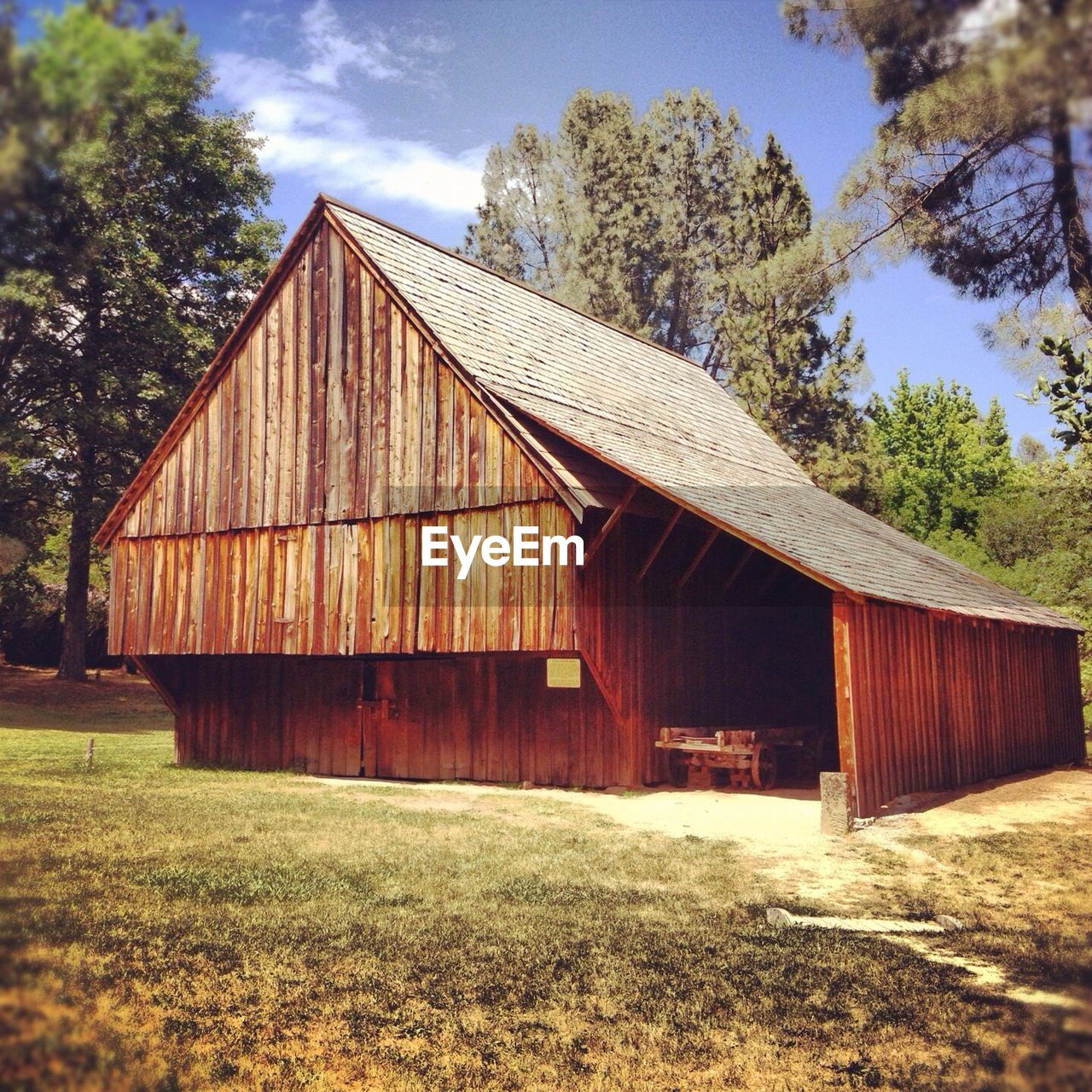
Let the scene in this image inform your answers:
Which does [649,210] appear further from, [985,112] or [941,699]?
[985,112]

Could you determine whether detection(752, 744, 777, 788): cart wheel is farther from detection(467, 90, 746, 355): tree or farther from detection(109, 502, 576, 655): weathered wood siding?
detection(467, 90, 746, 355): tree

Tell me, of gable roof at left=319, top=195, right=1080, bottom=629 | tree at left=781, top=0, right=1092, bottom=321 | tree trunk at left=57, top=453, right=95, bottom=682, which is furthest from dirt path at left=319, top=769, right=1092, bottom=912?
tree trunk at left=57, top=453, right=95, bottom=682

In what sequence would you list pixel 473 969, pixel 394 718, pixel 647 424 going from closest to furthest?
1. pixel 473 969
2. pixel 394 718
3. pixel 647 424

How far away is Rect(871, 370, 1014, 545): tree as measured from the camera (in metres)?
49.8

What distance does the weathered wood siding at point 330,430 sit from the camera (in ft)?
50.7

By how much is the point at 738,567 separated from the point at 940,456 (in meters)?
40.3

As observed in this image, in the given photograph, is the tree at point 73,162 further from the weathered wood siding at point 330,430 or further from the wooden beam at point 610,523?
the weathered wood siding at point 330,430

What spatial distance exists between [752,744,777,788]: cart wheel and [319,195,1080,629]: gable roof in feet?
10.5

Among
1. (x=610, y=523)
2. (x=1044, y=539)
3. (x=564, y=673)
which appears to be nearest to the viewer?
(x=610, y=523)

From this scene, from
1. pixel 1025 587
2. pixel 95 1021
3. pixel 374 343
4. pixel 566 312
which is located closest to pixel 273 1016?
pixel 95 1021

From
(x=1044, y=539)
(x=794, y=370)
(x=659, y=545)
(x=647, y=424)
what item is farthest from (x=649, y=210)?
(x=659, y=545)

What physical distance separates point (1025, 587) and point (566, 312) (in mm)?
18371

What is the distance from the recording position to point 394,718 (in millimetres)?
17875

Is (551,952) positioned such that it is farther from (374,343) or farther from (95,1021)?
(374,343)
